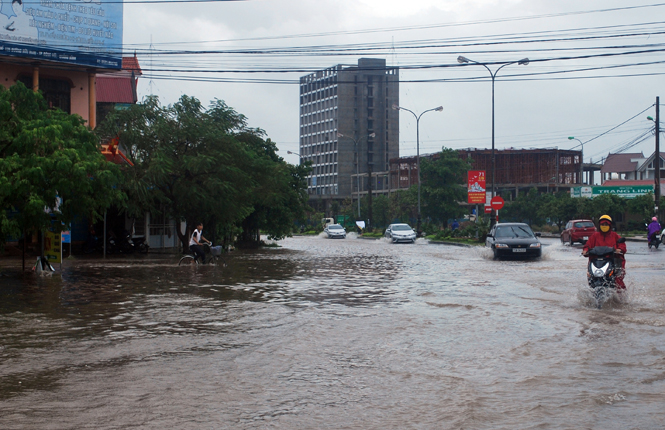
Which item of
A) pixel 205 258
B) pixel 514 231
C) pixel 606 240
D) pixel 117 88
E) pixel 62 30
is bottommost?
pixel 205 258

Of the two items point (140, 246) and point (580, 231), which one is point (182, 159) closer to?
point (140, 246)

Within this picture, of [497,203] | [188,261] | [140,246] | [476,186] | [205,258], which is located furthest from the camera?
[476,186]

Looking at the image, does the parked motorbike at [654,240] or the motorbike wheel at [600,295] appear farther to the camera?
the parked motorbike at [654,240]

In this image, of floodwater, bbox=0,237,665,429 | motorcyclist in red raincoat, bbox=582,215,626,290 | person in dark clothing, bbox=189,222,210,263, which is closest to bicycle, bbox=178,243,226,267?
person in dark clothing, bbox=189,222,210,263

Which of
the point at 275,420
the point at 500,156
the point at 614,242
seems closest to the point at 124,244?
the point at 614,242

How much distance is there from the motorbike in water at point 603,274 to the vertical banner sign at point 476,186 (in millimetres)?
41601

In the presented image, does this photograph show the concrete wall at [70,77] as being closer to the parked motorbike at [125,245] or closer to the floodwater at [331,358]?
the parked motorbike at [125,245]

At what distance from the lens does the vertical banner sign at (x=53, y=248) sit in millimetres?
22016

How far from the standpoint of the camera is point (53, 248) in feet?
72.7

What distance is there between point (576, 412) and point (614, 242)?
27.1 feet

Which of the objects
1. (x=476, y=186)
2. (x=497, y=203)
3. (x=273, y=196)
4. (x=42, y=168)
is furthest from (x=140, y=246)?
(x=476, y=186)

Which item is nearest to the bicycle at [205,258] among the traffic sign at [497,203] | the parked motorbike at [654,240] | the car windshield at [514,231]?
the car windshield at [514,231]

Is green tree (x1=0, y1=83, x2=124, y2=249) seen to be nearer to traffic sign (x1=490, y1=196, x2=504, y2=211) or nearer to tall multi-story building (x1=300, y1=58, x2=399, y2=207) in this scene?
traffic sign (x1=490, y1=196, x2=504, y2=211)

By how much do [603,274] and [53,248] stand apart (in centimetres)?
1574
